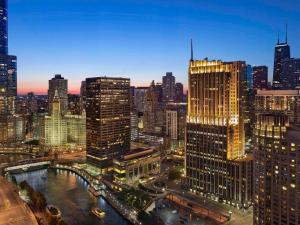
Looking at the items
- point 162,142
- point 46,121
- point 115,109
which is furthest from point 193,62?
point 46,121

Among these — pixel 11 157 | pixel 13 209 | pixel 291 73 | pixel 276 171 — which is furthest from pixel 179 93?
pixel 276 171

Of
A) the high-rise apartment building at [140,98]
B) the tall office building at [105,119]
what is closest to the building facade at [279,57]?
the high-rise apartment building at [140,98]

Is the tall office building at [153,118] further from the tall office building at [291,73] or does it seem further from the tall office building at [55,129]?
the tall office building at [291,73]

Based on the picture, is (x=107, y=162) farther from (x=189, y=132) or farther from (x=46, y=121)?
(x=46, y=121)

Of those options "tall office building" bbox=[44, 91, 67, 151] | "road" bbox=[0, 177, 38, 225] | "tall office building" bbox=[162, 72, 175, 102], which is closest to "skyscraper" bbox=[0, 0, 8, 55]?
"tall office building" bbox=[44, 91, 67, 151]

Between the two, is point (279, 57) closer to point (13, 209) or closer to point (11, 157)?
point (11, 157)

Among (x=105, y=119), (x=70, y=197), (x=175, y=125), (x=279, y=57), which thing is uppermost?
(x=279, y=57)

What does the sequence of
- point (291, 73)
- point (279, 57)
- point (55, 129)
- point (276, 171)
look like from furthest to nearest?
1. point (279, 57)
2. point (291, 73)
3. point (55, 129)
4. point (276, 171)
